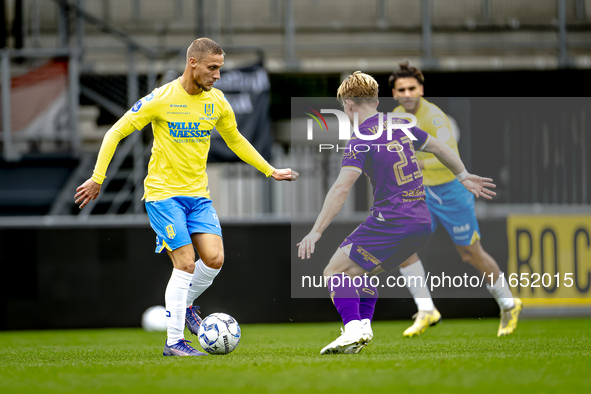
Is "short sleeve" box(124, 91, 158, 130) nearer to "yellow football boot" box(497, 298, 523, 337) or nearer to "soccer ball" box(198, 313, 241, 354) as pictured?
"soccer ball" box(198, 313, 241, 354)

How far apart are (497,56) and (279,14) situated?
3773 mm

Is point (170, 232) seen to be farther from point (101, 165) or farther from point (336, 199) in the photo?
point (336, 199)

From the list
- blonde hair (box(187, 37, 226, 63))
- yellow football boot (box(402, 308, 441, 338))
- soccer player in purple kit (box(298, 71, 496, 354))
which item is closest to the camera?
blonde hair (box(187, 37, 226, 63))

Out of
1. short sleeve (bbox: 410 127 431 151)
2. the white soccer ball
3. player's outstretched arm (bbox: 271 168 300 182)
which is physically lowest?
the white soccer ball

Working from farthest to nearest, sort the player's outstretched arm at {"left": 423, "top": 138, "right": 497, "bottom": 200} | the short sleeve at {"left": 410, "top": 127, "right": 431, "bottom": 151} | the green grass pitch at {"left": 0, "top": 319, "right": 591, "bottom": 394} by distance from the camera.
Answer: the player's outstretched arm at {"left": 423, "top": 138, "right": 497, "bottom": 200}, the short sleeve at {"left": 410, "top": 127, "right": 431, "bottom": 151}, the green grass pitch at {"left": 0, "top": 319, "right": 591, "bottom": 394}

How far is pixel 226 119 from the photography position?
5.61 meters

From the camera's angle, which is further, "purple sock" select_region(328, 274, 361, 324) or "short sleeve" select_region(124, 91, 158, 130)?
"short sleeve" select_region(124, 91, 158, 130)

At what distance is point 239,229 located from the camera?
9.08 metres

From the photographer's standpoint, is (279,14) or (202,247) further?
(279,14)

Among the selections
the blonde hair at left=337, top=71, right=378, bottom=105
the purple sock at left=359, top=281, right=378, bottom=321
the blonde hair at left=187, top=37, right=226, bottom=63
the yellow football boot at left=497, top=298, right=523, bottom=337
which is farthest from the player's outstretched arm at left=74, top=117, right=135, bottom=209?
the yellow football boot at left=497, top=298, right=523, bottom=337

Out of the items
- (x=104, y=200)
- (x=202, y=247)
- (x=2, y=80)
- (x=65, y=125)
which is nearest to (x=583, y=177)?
(x=202, y=247)

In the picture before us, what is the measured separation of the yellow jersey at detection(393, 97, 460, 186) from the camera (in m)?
6.52

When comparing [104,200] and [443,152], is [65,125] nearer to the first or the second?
[104,200]

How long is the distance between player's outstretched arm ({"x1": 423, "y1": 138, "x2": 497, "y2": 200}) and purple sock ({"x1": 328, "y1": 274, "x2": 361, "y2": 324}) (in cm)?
127
